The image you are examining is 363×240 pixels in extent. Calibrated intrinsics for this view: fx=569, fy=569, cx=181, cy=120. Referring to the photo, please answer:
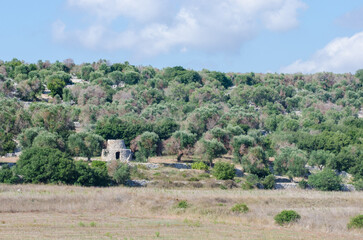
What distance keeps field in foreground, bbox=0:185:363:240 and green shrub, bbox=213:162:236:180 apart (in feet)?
38.7

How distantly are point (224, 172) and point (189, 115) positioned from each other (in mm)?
35663

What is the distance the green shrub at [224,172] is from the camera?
208 feet

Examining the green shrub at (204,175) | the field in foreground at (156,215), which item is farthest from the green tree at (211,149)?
the field in foreground at (156,215)

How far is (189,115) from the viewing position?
98.3 m

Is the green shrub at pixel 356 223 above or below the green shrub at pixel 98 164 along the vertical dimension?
below

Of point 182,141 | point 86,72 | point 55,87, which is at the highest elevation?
point 86,72

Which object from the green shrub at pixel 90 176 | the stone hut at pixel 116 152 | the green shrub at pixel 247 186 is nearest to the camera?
the green shrub at pixel 90 176

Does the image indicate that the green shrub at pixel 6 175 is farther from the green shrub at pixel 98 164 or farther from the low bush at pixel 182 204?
the low bush at pixel 182 204

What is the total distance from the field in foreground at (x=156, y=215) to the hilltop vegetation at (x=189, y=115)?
20336 mm

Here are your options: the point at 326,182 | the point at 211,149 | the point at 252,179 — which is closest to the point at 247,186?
the point at 252,179

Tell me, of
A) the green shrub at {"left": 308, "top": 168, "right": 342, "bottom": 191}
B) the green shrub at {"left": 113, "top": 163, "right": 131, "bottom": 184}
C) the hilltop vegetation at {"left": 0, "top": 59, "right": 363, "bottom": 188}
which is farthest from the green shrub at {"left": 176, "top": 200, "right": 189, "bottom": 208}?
the green shrub at {"left": 308, "top": 168, "right": 342, "bottom": 191}

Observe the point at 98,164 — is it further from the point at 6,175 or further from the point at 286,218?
the point at 286,218

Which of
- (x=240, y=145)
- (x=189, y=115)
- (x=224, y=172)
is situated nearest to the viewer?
(x=224, y=172)

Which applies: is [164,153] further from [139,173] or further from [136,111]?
[136,111]
